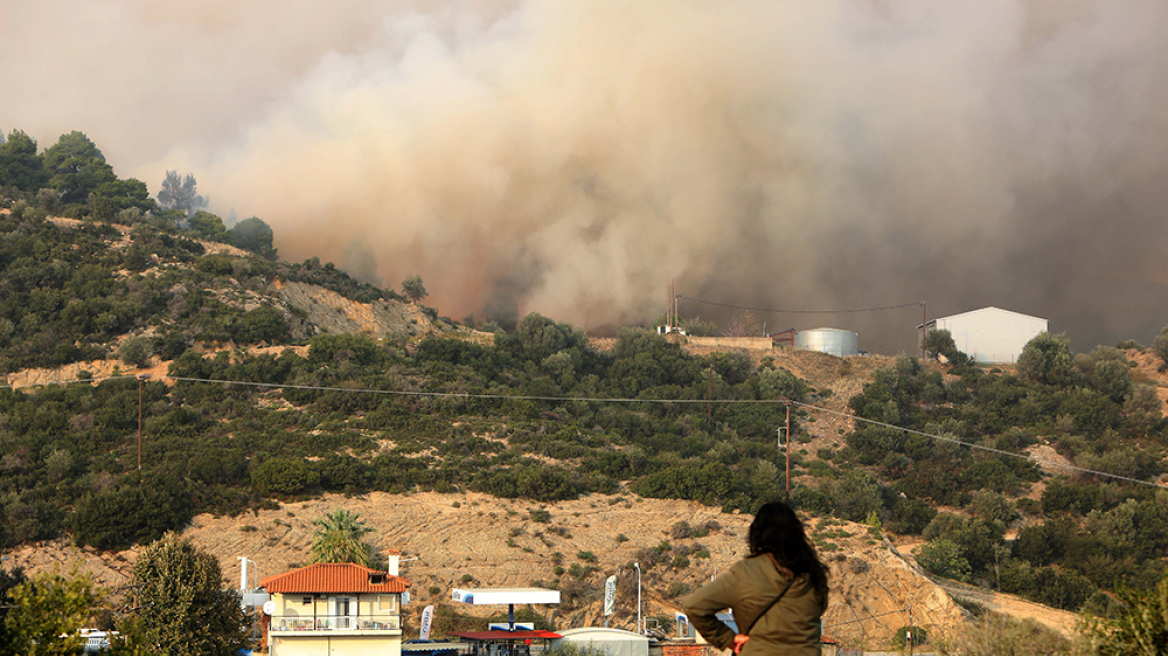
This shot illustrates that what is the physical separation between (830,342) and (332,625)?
72310 millimetres

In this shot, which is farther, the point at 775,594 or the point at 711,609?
the point at 775,594

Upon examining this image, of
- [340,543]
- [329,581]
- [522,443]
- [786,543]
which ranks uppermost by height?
[522,443]

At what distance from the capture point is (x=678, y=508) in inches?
2093

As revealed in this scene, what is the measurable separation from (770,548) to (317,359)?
65.0m

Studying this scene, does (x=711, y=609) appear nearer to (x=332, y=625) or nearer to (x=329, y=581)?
(x=332, y=625)

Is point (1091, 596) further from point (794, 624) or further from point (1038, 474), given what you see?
point (794, 624)

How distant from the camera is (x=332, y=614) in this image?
1179 inches

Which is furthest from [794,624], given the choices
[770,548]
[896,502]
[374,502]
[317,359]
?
[317,359]

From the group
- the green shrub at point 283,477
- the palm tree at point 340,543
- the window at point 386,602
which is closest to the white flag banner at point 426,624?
the window at point 386,602

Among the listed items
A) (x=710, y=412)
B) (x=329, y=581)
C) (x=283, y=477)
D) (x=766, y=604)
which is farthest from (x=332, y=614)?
(x=710, y=412)

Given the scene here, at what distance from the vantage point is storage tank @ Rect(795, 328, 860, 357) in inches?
3706

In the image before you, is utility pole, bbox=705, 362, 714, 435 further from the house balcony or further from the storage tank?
the house balcony

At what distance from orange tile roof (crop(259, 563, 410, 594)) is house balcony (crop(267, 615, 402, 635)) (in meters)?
0.78

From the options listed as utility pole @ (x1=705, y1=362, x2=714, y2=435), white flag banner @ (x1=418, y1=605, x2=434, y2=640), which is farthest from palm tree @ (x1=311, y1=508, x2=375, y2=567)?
utility pole @ (x1=705, y1=362, x2=714, y2=435)
